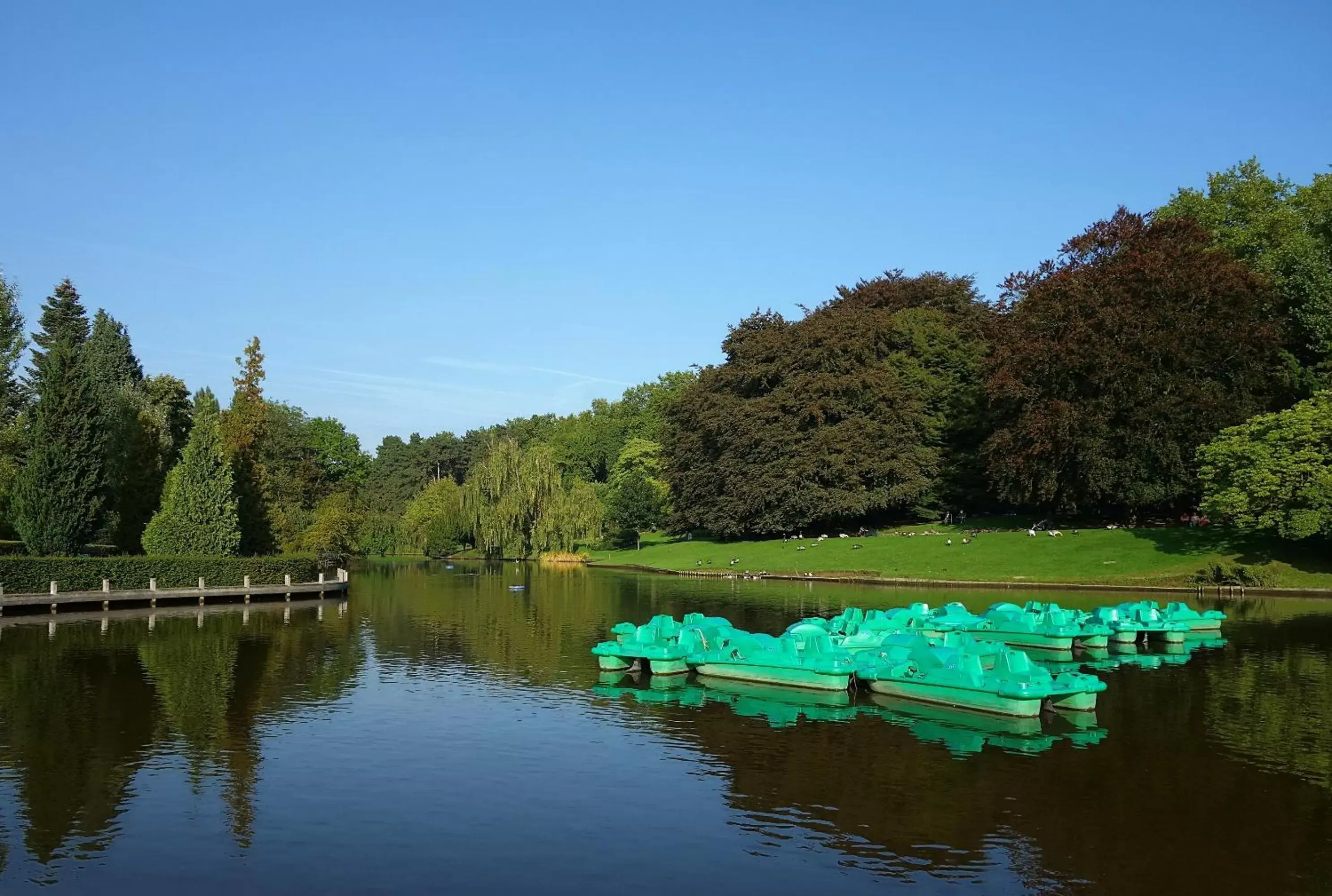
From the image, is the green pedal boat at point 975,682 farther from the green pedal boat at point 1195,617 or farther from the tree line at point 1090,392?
the tree line at point 1090,392

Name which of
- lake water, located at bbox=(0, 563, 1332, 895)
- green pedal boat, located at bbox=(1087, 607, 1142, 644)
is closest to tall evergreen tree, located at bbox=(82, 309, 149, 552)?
lake water, located at bbox=(0, 563, 1332, 895)

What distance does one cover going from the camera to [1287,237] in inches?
2472

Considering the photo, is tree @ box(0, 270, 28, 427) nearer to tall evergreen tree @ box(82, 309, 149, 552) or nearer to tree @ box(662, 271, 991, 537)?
tall evergreen tree @ box(82, 309, 149, 552)

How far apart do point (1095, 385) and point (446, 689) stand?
1725 inches

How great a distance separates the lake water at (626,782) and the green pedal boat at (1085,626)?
1085mm

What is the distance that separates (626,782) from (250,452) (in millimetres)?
51000

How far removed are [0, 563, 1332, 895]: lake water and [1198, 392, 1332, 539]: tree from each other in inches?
746

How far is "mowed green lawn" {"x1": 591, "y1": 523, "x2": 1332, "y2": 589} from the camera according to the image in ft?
160

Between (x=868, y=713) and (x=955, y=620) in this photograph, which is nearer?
(x=868, y=713)

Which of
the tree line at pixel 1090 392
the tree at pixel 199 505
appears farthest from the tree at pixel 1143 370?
the tree at pixel 199 505

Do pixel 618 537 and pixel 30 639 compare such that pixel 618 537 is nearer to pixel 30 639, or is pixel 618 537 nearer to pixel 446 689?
pixel 30 639

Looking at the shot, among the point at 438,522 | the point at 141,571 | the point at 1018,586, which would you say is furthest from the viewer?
the point at 438,522

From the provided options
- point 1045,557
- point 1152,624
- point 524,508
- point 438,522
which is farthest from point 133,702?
point 438,522

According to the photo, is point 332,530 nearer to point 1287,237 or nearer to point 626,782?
point 626,782
